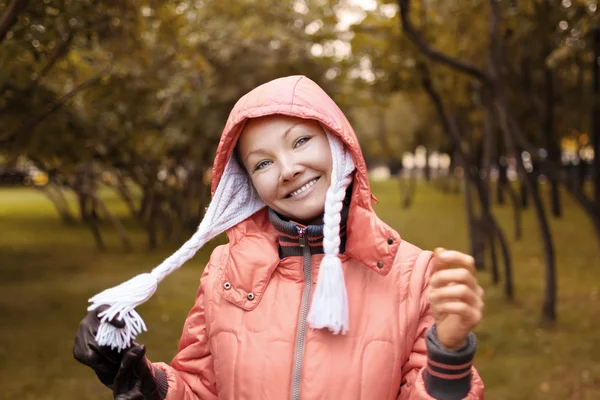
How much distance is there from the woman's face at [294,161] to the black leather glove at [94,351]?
610 mm

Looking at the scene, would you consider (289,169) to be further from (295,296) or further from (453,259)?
(453,259)

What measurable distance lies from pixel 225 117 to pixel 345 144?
10192 mm

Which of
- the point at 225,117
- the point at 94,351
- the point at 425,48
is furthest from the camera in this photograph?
the point at 225,117

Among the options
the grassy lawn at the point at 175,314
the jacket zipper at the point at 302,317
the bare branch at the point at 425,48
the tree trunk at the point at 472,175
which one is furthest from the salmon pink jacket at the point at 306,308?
the tree trunk at the point at 472,175

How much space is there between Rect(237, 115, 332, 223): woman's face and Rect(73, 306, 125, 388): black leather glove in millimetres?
610

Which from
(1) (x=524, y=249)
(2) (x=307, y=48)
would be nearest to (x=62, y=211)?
(2) (x=307, y=48)

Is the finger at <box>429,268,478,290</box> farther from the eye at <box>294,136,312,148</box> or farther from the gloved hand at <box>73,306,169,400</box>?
the gloved hand at <box>73,306,169,400</box>

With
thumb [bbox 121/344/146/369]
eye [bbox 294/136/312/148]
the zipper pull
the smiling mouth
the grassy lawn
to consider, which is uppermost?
eye [bbox 294/136/312/148]

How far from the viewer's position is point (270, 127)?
2066 millimetres

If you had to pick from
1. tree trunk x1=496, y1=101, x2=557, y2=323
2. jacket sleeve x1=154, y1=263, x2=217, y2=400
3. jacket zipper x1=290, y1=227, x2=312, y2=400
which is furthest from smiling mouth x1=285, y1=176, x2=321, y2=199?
tree trunk x1=496, y1=101, x2=557, y2=323

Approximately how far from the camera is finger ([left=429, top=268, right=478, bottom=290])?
1.60 m

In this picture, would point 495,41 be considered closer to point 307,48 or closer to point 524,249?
point 307,48

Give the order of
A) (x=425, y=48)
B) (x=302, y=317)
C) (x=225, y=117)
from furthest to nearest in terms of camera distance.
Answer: (x=225, y=117), (x=425, y=48), (x=302, y=317)

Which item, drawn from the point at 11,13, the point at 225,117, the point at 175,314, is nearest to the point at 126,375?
the point at 11,13
